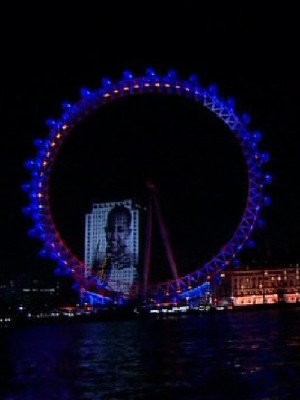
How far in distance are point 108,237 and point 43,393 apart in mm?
65232

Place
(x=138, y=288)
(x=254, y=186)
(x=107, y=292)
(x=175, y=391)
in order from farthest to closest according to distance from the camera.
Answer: (x=138, y=288) → (x=107, y=292) → (x=254, y=186) → (x=175, y=391)

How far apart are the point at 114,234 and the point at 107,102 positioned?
42.1m

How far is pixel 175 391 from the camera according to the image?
45.5ft

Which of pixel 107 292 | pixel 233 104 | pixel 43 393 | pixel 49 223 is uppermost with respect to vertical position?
pixel 233 104

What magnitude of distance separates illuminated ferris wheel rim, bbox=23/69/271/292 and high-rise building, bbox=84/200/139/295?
1375 inches

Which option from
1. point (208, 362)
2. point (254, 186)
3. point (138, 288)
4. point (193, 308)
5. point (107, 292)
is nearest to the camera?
point (208, 362)

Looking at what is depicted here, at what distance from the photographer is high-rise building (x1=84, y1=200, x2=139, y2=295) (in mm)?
75125

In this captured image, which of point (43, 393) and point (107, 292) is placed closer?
Answer: point (43, 393)

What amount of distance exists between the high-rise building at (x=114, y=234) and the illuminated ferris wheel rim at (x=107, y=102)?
34.9 metres

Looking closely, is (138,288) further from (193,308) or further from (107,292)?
(193,308)

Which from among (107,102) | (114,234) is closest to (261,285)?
(114,234)

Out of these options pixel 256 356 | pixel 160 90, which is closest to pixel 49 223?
pixel 160 90

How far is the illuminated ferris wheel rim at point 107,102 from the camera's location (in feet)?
124

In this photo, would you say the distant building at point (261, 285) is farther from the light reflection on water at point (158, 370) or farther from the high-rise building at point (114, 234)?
the light reflection on water at point (158, 370)
